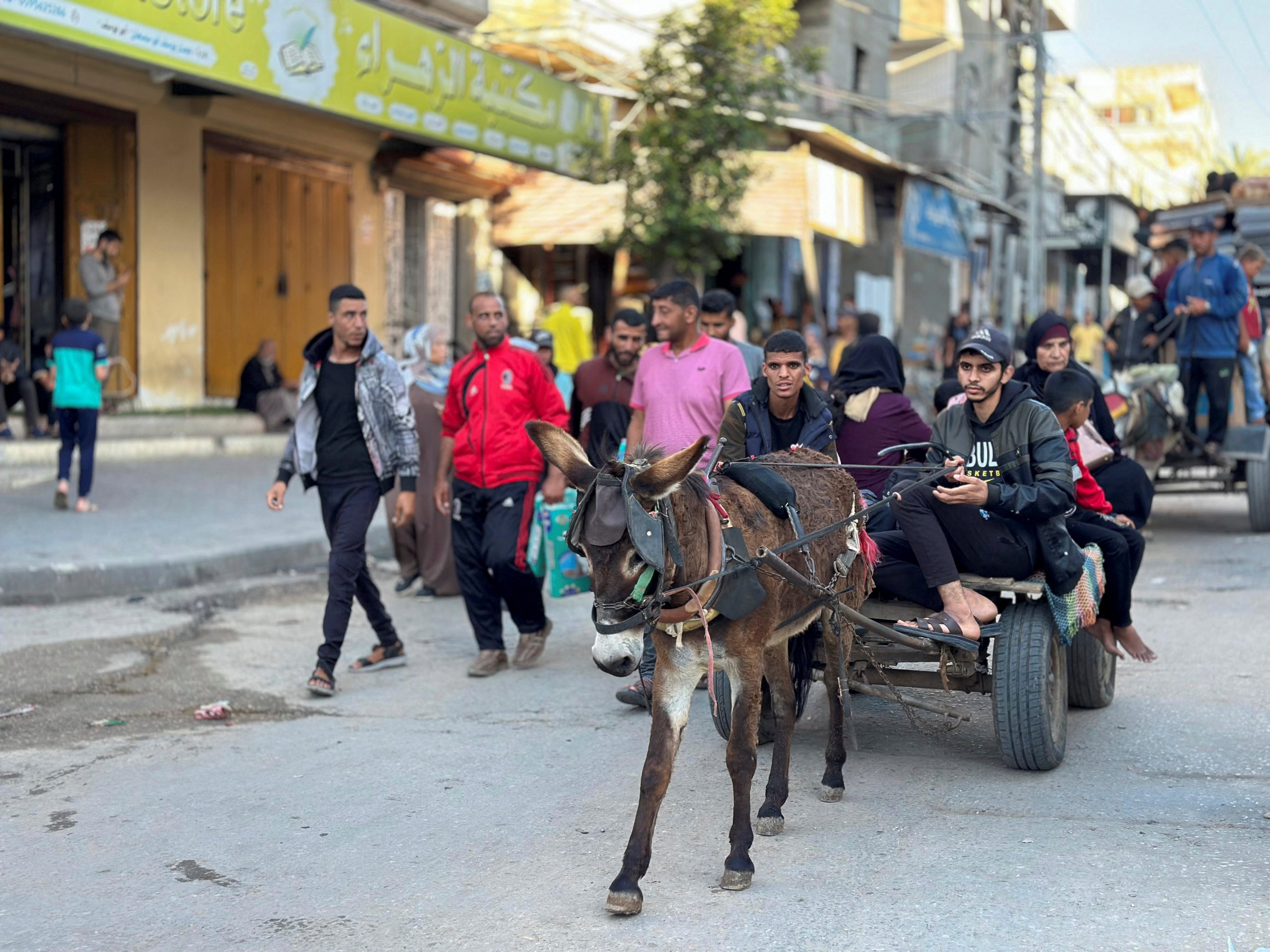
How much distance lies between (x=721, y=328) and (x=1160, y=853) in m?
4.27

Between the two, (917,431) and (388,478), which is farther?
(388,478)

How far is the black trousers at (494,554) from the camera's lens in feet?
23.3

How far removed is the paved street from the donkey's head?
80 cm

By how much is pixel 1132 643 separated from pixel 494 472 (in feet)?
10.6

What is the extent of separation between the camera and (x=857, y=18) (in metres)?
30.0

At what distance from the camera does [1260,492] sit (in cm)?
1141

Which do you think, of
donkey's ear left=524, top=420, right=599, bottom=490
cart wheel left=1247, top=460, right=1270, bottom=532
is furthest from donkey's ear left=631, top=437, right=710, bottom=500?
cart wheel left=1247, top=460, right=1270, bottom=532

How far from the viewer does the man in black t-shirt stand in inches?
268

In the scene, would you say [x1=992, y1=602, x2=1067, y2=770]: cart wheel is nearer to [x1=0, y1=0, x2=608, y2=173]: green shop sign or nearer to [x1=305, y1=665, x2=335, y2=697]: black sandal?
[x1=305, y1=665, x2=335, y2=697]: black sandal

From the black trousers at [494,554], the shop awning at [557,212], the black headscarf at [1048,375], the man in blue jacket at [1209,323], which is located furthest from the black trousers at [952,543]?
the shop awning at [557,212]

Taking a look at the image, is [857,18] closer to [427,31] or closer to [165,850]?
[427,31]

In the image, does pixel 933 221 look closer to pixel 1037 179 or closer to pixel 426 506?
pixel 1037 179

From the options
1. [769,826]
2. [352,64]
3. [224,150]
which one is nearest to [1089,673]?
[769,826]

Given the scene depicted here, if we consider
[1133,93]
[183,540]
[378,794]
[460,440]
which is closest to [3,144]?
[183,540]
